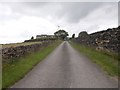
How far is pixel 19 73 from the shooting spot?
15.8 m

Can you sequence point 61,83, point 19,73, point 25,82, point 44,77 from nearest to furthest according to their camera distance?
point 61,83
point 25,82
point 44,77
point 19,73

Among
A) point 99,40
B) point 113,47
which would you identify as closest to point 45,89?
point 113,47

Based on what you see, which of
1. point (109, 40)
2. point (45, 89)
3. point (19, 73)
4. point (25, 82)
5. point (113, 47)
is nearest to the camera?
point (45, 89)

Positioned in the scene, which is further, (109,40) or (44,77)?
(109,40)

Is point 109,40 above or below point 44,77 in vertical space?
above

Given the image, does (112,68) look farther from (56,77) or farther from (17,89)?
(17,89)

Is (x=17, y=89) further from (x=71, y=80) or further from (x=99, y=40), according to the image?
(x=99, y=40)

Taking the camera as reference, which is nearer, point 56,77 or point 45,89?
point 45,89

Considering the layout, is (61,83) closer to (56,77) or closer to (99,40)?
(56,77)

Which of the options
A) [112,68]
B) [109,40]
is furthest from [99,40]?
[112,68]

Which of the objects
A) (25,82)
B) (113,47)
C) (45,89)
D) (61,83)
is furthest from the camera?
(113,47)

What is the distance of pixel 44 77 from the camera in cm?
1419

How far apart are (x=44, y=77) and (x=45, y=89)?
121 inches

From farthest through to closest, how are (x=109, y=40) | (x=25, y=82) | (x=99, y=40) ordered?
(x=99, y=40) < (x=109, y=40) < (x=25, y=82)
